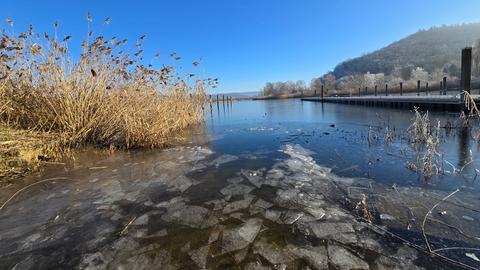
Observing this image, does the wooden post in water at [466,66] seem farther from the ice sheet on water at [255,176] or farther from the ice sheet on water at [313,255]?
the ice sheet on water at [313,255]

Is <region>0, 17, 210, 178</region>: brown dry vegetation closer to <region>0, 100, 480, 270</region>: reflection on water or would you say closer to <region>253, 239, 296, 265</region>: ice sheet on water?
<region>0, 100, 480, 270</region>: reflection on water

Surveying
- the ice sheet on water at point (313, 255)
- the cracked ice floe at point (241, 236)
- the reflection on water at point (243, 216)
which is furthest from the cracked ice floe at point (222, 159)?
the ice sheet on water at point (313, 255)

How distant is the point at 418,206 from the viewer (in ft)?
7.47

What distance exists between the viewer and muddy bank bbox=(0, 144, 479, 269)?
161 cm

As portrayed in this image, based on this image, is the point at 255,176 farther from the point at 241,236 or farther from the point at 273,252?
the point at 273,252

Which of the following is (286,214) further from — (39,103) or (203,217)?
(39,103)

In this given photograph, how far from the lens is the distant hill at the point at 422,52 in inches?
3177

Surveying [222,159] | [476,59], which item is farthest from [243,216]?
[476,59]

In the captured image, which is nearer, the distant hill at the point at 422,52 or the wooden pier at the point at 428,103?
the wooden pier at the point at 428,103

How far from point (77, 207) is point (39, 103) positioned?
3.10 meters

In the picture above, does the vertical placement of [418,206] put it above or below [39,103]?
below

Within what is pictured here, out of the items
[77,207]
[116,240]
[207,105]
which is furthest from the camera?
[207,105]

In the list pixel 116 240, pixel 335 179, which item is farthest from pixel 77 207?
pixel 335 179

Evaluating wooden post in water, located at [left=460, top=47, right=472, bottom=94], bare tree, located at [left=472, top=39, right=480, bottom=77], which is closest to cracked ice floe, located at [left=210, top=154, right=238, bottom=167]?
wooden post in water, located at [left=460, top=47, right=472, bottom=94]
